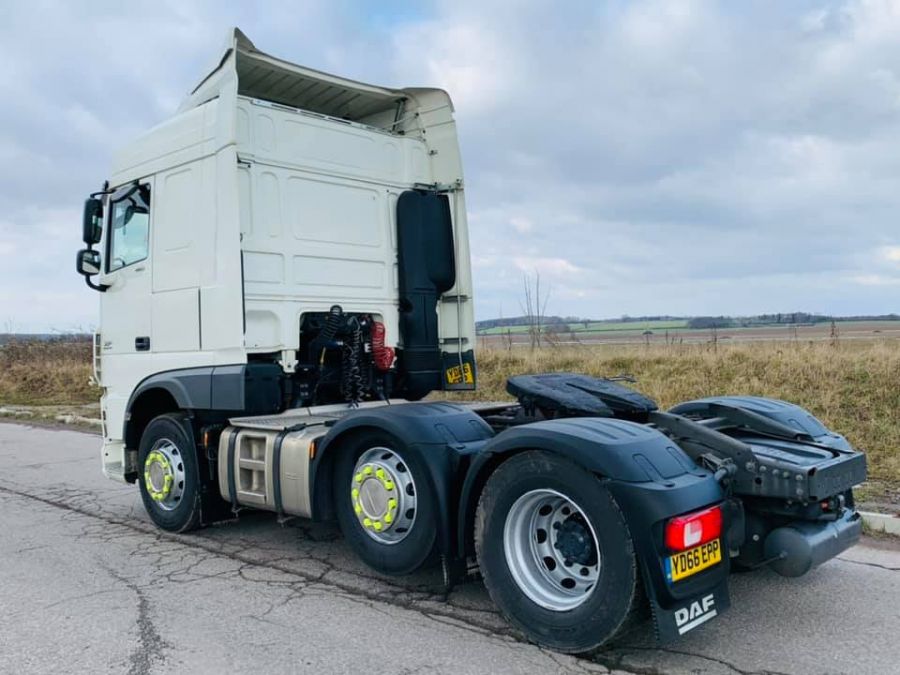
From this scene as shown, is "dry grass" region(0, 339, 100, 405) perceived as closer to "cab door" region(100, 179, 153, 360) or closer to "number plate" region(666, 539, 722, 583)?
"cab door" region(100, 179, 153, 360)

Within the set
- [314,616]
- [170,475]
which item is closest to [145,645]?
[314,616]

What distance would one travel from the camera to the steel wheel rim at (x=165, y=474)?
6199 millimetres

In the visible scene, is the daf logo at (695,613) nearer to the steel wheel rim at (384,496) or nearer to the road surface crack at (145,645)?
the steel wheel rim at (384,496)

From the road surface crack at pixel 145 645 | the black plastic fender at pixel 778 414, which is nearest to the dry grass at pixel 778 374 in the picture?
Result: the black plastic fender at pixel 778 414

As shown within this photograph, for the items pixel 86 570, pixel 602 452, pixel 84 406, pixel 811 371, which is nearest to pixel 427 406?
pixel 602 452

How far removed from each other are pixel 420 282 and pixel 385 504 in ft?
8.95

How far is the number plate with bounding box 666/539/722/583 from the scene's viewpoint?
3.40 m

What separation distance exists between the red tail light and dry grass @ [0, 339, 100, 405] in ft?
63.5

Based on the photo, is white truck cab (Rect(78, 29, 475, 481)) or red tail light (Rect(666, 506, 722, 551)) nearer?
red tail light (Rect(666, 506, 722, 551))

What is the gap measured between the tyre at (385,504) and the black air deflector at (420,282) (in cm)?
199

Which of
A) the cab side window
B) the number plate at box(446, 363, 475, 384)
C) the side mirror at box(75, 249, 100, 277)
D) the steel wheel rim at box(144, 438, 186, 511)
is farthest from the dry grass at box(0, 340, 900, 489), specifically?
the side mirror at box(75, 249, 100, 277)

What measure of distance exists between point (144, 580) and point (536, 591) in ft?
8.98

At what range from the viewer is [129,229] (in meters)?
6.74

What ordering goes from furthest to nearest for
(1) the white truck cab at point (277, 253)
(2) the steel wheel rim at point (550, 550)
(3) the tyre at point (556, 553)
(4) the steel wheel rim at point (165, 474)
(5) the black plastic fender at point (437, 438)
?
(4) the steel wheel rim at point (165, 474) < (1) the white truck cab at point (277, 253) < (5) the black plastic fender at point (437, 438) < (2) the steel wheel rim at point (550, 550) < (3) the tyre at point (556, 553)
